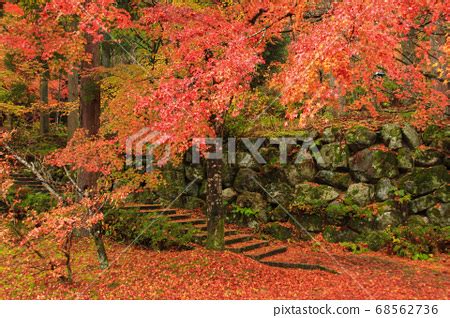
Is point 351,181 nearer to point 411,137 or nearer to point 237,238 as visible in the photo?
point 411,137

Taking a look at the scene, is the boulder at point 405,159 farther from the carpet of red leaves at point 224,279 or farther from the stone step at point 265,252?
the stone step at point 265,252

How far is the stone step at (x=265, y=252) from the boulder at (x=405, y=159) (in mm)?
4563

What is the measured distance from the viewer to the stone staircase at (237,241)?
11062 mm

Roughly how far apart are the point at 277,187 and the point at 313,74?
8.04 m

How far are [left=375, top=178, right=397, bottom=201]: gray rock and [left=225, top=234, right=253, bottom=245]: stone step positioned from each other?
4.28m

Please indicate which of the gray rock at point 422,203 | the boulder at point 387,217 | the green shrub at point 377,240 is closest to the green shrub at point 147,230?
the green shrub at point 377,240

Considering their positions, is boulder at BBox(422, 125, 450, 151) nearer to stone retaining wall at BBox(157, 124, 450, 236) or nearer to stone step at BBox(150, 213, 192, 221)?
stone retaining wall at BBox(157, 124, 450, 236)

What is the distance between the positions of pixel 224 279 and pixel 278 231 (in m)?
4.83

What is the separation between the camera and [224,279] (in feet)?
27.5

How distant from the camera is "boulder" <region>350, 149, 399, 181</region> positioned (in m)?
12.3

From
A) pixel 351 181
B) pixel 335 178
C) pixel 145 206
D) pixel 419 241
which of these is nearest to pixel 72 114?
pixel 145 206
